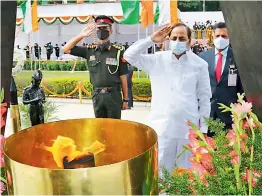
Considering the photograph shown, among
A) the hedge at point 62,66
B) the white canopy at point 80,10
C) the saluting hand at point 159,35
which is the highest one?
the white canopy at point 80,10

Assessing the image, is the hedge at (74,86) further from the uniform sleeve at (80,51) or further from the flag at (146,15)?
the uniform sleeve at (80,51)

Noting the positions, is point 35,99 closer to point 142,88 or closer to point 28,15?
point 142,88

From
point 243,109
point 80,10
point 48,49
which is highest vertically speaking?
point 80,10

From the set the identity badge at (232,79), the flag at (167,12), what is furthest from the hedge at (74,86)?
the identity badge at (232,79)

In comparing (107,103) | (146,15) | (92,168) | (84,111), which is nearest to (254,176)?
(92,168)

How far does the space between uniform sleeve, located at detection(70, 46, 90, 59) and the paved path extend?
242cm

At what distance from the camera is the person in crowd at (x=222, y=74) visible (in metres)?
2.34

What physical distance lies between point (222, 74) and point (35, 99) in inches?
46.6

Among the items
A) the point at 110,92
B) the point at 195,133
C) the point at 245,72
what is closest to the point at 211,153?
the point at 195,133

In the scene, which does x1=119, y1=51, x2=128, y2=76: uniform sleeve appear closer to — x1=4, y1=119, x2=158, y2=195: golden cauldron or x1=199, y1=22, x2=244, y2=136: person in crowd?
x1=199, y1=22, x2=244, y2=136: person in crowd

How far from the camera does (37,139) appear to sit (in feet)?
2.27

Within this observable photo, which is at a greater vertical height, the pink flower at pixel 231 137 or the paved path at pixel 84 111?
the pink flower at pixel 231 137

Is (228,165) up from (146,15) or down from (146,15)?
down

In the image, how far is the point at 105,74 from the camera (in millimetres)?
2910
